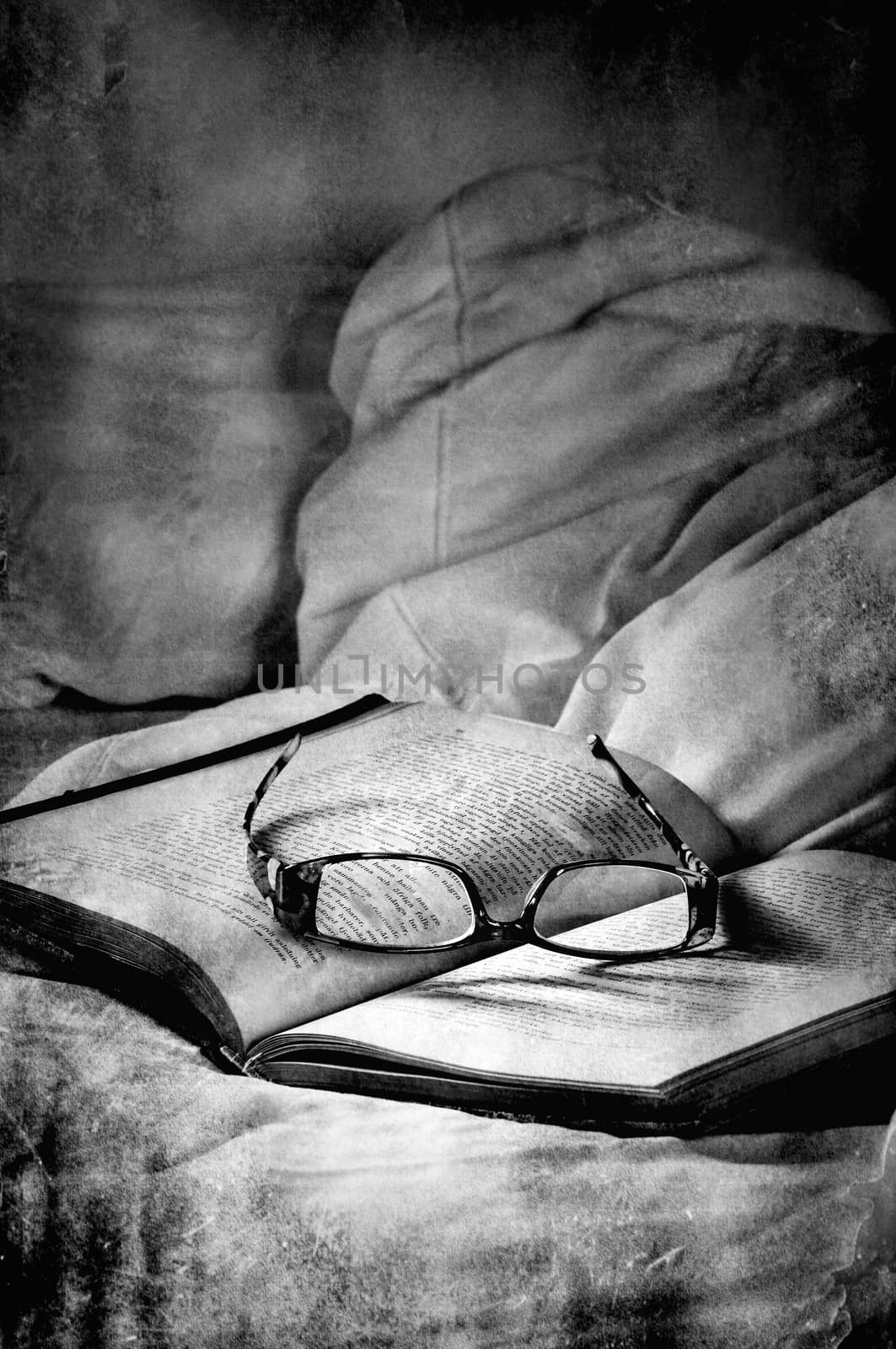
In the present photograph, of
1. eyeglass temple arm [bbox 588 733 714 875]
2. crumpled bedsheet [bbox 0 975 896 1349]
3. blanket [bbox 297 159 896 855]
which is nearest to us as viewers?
crumpled bedsheet [bbox 0 975 896 1349]

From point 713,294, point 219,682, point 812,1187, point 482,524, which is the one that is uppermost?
point 713,294

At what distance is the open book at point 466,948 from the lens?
0.43m

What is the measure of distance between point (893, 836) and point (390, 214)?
0.47 metres

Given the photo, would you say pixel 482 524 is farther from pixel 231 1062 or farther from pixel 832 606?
pixel 231 1062

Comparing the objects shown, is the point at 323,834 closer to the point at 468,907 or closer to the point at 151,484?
the point at 468,907

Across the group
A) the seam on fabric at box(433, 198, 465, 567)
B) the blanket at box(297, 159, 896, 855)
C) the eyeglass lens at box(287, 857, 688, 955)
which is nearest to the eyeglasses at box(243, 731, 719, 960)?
the eyeglass lens at box(287, 857, 688, 955)

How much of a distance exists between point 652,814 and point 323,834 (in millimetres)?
176

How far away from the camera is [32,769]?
650 mm

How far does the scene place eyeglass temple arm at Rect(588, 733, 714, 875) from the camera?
56cm

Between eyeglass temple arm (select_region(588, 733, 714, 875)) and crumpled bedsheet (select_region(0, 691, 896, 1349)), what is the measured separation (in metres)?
0.14

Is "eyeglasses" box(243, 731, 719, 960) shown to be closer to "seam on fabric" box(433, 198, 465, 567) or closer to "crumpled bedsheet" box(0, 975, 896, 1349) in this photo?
"crumpled bedsheet" box(0, 975, 896, 1349)

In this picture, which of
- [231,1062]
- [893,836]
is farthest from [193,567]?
[893,836]

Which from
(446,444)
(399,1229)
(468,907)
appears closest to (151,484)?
(446,444)

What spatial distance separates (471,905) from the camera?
52 centimetres
